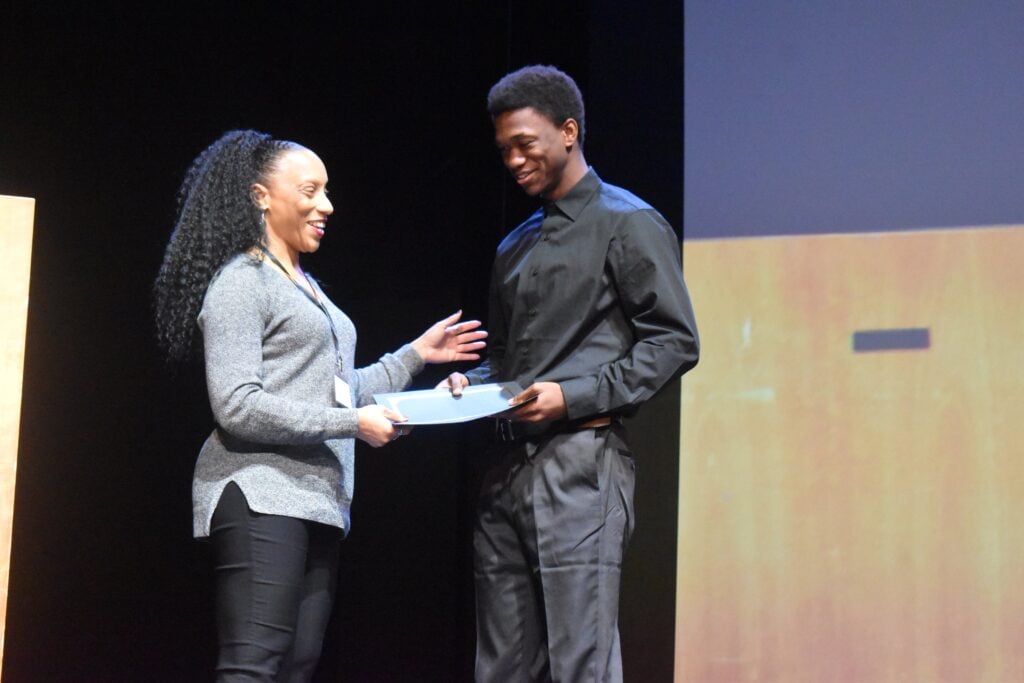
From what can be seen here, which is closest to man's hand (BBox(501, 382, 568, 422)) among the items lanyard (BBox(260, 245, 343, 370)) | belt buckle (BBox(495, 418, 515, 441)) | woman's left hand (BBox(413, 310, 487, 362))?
belt buckle (BBox(495, 418, 515, 441))

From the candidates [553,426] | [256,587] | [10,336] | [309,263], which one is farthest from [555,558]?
[10,336]

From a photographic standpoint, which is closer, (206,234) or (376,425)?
(376,425)

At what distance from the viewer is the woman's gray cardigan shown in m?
1.86

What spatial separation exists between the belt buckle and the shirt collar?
1.33 feet

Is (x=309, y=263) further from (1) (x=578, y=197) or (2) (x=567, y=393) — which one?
(2) (x=567, y=393)

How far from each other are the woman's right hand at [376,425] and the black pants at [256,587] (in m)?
0.19

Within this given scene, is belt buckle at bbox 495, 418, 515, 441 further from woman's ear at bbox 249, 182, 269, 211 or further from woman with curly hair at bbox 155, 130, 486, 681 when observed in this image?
woman's ear at bbox 249, 182, 269, 211

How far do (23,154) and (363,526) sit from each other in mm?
1240

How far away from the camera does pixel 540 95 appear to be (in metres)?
2.15

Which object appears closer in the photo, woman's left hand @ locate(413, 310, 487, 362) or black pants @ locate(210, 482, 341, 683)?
black pants @ locate(210, 482, 341, 683)

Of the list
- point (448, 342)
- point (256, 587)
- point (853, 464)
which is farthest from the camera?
point (853, 464)

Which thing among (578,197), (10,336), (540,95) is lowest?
(10,336)

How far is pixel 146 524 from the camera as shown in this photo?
265 cm

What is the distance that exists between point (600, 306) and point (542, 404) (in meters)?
0.23
